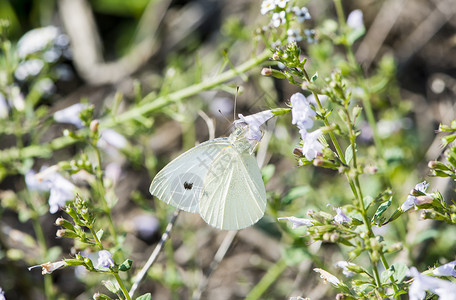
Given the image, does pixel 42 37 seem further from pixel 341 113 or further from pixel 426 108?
pixel 426 108

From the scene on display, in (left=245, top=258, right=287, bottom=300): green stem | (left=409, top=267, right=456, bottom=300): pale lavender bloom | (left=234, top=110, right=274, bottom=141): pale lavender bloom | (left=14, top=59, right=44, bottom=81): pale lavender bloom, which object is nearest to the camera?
(left=409, top=267, right=456, bottom=300): pale lavender bloom

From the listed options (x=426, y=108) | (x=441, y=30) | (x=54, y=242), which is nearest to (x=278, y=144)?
(x=426, y=108)

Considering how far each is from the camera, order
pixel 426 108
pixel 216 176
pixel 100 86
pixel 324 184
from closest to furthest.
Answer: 1. pixel 216 176
2. pixel 324 184
3. pixel 426 108
4. pixel 100 86

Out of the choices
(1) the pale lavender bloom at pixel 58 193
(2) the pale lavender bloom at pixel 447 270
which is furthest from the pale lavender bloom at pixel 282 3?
(1) the pale lavender bloom at pixel 58 193

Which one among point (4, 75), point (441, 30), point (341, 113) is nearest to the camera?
point (341, 113)

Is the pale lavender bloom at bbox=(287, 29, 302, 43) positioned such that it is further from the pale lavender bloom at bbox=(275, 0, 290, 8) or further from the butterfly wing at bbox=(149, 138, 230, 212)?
the butterfly wing at bbox=(149, 138, 230, 212)

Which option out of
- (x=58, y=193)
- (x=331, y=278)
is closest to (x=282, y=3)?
(x=331, y=278)

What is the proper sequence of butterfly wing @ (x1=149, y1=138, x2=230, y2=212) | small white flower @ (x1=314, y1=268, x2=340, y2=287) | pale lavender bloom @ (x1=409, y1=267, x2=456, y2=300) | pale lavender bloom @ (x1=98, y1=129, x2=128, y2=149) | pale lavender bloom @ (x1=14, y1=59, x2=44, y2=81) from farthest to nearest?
1. pale lavender bloom @ (x1=14, y1=59, x2=44, y2=81)
2. pale lavender bloom @ (x1=98, y1=129, x2=128, y2=149)
3. butterfly wing @ (x1=149, y1=138, x2=230, y2=212)
4. small white flower @ (x1=314, y1=268, x2=340, y2=287)
5. pale lavender bloom @ (x1=409, y1=267, x2=456, y2=300)

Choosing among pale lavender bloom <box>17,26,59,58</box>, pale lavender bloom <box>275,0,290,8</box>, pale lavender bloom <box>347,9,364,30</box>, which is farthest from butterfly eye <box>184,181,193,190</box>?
pale lavender bloom <box>17,26,59,58</box>
